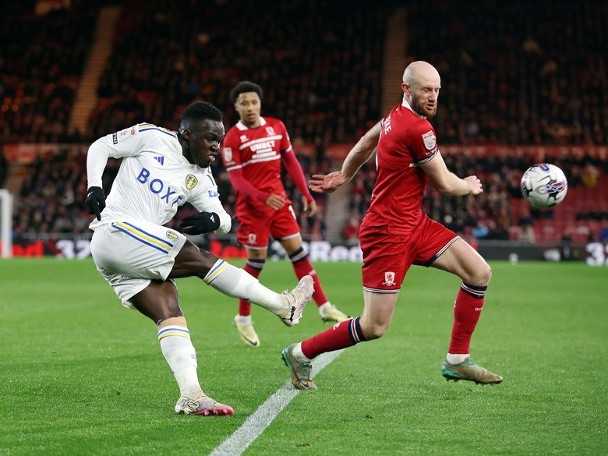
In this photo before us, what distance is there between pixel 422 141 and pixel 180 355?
2.01 metres

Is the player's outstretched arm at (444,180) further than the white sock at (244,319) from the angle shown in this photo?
No

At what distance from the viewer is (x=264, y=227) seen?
34.4 ft

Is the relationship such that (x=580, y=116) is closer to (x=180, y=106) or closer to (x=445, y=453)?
(x=180, y=106)

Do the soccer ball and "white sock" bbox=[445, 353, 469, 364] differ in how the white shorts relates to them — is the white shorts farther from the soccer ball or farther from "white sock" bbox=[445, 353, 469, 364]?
the soccer ball

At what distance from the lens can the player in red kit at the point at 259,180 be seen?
10.2m

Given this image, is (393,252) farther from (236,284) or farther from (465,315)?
(236,284)

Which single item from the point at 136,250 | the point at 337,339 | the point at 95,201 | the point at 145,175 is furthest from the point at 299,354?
the point at 95,201

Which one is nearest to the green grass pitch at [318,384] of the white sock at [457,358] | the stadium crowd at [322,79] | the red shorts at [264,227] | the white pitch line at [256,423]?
the white pitch line at [256,423]

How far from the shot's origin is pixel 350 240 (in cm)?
2702

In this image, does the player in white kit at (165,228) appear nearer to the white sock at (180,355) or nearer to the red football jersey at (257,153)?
the white sock at (180,355)

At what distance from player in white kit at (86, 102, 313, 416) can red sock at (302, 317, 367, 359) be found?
385 millimetres

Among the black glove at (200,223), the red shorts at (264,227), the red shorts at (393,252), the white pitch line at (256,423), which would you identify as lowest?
the white pitch line at (256,423)

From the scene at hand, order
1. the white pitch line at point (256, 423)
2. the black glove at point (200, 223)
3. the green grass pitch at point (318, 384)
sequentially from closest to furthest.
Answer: the white pitch line at point (256, 423) → the green grass pitch at point (318, 384) → the black glove at point (200, 223)

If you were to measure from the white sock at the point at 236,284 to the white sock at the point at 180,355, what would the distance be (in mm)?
392
